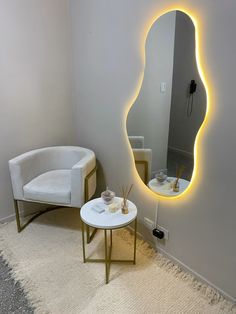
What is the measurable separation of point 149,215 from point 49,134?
1371 mm

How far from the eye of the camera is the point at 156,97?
197 cm

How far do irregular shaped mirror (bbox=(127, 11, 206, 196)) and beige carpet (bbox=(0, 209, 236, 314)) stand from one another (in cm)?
61

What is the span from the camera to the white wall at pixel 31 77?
7.49 ft

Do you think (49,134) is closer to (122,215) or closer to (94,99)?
(94,99)

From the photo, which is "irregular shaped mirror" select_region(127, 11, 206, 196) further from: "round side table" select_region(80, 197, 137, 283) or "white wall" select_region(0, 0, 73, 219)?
"white wall" select_region(0, 0, 73, 219)

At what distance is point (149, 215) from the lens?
2.16 metres

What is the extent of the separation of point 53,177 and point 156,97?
1273 millimetres

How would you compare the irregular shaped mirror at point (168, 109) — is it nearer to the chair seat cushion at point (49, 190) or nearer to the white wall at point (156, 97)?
the white wall at point (156, 97)

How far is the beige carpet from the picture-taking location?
5.41 feet

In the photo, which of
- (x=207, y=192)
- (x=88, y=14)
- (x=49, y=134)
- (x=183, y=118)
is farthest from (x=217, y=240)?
(x=88, y=14)

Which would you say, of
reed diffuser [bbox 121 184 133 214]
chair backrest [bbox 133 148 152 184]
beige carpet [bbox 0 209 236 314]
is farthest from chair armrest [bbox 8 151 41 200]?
chair backrest [bbox 133 148 152 184]

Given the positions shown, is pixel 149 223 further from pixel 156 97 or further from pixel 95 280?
pixel 156 97

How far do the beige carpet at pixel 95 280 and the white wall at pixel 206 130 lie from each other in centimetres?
15

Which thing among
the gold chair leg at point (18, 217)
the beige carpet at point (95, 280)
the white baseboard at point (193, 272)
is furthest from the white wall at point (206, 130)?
the gold chair leg at point (18, 217)
